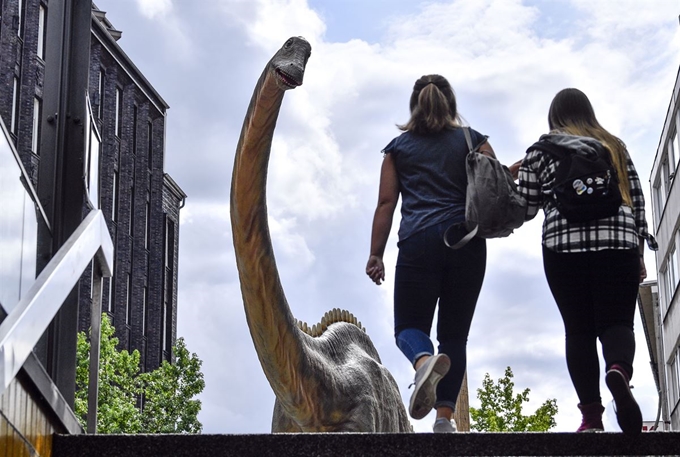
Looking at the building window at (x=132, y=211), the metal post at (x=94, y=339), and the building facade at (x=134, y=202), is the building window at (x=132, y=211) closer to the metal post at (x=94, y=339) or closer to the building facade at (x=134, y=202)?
the building facade at (x=134, y=202)

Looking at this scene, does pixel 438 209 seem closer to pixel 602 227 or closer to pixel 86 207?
pixel 602 227

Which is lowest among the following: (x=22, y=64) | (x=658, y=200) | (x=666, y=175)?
(x=666, y=175)

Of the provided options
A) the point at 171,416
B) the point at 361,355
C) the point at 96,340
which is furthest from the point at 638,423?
the point at 171,416

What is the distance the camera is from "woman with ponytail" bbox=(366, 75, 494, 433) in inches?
253

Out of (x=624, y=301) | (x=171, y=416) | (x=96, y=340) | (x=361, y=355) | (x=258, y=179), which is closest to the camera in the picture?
(x=624, y=301)

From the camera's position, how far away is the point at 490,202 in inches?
246

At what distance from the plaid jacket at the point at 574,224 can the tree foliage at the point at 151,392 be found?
26.0m

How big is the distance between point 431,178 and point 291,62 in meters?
0.94

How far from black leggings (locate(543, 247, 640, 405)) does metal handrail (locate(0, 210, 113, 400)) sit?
203cm

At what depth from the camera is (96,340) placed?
6516mm

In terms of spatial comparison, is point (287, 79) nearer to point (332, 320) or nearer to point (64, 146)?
point (64, 146)

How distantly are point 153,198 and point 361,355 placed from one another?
142 ft

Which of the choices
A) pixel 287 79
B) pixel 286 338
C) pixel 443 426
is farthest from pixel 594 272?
pixel 286 338

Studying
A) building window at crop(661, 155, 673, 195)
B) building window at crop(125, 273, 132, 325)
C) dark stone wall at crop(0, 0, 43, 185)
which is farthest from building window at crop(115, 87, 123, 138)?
building window at crop(661, 155, 673, 195)
